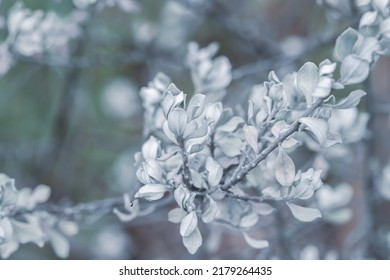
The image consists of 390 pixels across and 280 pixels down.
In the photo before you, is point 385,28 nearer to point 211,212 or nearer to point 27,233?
point 211,212

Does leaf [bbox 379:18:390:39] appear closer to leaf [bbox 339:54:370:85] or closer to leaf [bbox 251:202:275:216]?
leaf [bbox 339:54:370:85]

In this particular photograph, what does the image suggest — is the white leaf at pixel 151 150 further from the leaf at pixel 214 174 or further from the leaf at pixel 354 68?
the leaf at pixel 354 68

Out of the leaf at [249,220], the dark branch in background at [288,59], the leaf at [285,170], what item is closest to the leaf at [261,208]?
the leaf at [249,220]

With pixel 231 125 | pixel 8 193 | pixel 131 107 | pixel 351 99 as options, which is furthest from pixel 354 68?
pixel 131 107

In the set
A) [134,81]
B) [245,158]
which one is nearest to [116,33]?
[134,81]

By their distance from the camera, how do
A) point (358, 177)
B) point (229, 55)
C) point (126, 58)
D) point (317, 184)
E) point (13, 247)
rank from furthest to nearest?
point (229, 55), point (358, 177), point (126, 58), point (13, 247), point (317, 184)
